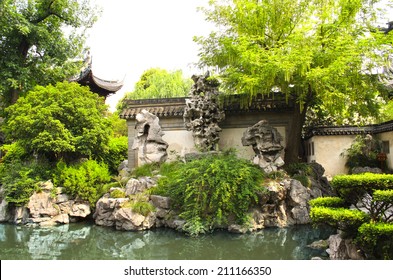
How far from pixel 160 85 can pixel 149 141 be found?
14.5m

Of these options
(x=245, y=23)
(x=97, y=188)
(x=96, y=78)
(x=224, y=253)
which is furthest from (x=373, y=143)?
(x=96, y=78)

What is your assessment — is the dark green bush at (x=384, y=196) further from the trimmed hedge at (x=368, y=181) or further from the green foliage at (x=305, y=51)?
the green foliage at (x=305, y=51)

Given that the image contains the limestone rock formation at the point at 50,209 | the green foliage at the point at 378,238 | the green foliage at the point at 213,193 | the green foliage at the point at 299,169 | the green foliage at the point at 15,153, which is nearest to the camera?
the green foliage at the point at 378,238

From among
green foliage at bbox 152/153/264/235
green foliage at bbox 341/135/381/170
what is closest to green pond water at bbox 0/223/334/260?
green foliage at bbox 152/153/264/235

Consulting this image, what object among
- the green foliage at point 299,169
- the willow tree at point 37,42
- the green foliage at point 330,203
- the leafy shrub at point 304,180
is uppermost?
the willow tree at point 37,42

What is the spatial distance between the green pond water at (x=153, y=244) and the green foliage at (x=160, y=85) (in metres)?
15.9

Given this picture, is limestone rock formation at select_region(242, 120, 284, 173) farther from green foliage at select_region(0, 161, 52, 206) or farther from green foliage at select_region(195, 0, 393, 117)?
green foliage at select_region(0, 161, 52, 206)

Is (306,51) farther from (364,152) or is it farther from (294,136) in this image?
(364,152)

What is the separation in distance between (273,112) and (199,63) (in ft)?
9.18

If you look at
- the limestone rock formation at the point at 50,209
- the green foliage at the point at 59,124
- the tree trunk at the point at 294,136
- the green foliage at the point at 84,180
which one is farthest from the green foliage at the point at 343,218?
the green foliage at the point at 59,124

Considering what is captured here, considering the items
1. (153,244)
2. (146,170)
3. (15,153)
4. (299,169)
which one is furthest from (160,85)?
(153,244)

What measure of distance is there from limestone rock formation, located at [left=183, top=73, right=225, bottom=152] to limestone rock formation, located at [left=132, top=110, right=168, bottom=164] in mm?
976

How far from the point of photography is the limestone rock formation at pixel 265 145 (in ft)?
27.7

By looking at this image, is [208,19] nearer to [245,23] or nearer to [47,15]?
[245,23]
